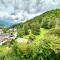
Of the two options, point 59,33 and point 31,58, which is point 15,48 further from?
point 59,33

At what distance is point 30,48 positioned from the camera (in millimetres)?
25047

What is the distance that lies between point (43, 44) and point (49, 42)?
777 mm

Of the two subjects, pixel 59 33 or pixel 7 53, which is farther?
pixel 59 33

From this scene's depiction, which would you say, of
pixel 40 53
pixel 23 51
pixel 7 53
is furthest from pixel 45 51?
pixel 7 53

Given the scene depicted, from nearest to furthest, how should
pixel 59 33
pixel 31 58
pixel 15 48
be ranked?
pixel 31 58 → pixel 15 48 → pixel 59 33

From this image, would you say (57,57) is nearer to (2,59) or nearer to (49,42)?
(49,42)

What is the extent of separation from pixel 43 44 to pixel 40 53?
1.62 meters

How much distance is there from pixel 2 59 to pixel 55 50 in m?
5.83

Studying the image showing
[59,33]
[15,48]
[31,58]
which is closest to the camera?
[31,58]

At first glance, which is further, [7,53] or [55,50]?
[7,53]

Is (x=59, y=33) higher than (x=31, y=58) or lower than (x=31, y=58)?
higher

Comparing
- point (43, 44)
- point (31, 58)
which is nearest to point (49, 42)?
point (43, 44)

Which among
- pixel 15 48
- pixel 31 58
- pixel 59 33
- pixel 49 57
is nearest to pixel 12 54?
pixel 15 48

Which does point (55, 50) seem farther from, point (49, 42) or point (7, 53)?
point (7, 53)
